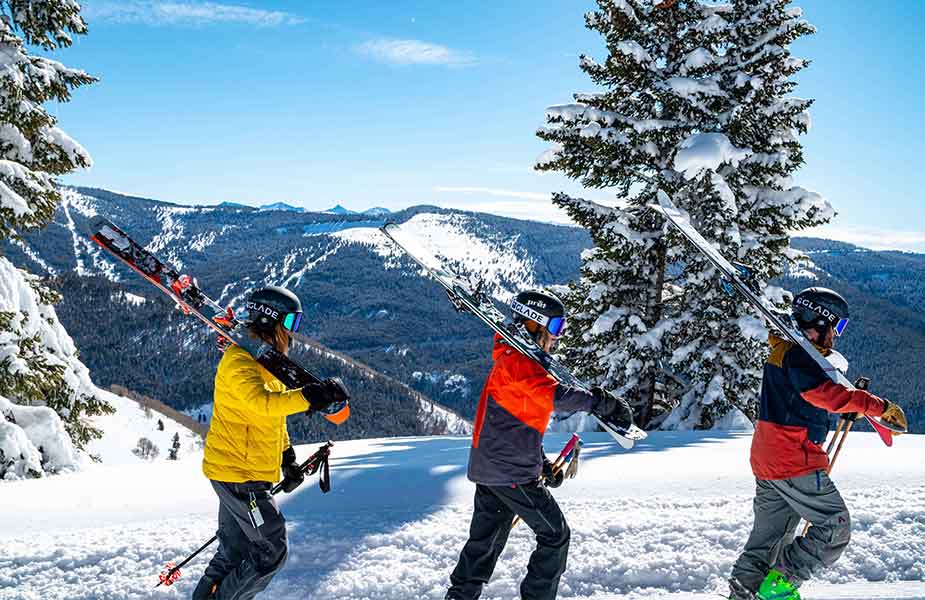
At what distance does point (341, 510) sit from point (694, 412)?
9244mm

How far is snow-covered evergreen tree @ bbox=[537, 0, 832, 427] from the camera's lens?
13344mm

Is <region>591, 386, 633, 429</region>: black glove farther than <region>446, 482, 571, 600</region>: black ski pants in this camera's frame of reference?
No

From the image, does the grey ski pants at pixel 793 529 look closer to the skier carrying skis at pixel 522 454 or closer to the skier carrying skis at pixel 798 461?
the skier carrying skis at pixel 798 461

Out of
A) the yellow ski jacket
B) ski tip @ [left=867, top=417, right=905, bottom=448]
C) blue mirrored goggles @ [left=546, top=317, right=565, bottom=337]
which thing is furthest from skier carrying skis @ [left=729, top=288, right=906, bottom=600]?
the yellow ski jacket

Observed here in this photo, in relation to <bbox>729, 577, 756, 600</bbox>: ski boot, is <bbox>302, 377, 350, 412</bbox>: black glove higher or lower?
higher

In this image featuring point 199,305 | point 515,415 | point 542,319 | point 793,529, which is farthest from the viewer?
point 199,305

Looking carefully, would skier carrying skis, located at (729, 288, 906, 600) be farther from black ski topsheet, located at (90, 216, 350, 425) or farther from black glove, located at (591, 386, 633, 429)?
black ski topsheet, located at (90, 216, 350, 425)

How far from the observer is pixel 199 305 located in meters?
5.24

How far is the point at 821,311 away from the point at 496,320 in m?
2.14

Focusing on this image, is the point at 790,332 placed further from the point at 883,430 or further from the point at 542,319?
the point at 542,319

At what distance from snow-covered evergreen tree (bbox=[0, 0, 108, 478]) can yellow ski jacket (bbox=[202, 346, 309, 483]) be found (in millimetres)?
6835

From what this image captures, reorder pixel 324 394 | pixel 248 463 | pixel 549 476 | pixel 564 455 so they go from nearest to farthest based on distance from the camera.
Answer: pixel 324 394 < pixel 248 463 < pixel 549 476 < pixel 564 455

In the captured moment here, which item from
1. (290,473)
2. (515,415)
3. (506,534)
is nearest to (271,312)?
(290,473)

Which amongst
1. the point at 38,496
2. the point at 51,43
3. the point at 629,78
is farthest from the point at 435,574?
the point at 629,78
